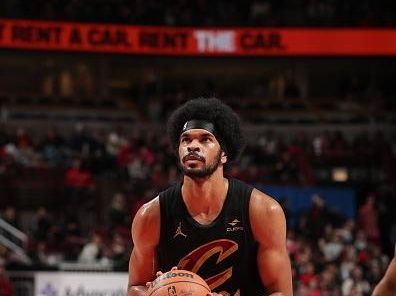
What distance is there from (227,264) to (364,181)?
1620 centimetres

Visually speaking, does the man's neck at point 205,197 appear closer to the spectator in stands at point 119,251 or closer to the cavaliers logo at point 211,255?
the cavaliers logo at point 211,255

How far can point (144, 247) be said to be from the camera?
5.33 m

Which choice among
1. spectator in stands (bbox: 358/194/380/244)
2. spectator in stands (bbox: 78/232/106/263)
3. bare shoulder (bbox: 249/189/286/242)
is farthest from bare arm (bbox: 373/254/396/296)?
spectator in stands (bbox: 358/194/380/244)

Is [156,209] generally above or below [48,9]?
below

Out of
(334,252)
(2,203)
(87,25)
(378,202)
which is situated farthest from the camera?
(87,25)

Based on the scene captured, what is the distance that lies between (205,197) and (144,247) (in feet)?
1.60

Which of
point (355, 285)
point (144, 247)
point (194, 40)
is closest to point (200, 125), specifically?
point (144, 247)

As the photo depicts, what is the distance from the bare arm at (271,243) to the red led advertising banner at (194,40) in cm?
2040

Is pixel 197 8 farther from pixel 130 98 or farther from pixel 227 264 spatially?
pixel 227 264

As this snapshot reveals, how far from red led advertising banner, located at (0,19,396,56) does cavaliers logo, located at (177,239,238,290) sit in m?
20.3

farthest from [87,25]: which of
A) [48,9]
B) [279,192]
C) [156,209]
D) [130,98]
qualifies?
[156,209]

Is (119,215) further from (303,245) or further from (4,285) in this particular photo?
(4,285)

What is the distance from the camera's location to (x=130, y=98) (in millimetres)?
27922

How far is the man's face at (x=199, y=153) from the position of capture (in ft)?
16.6
